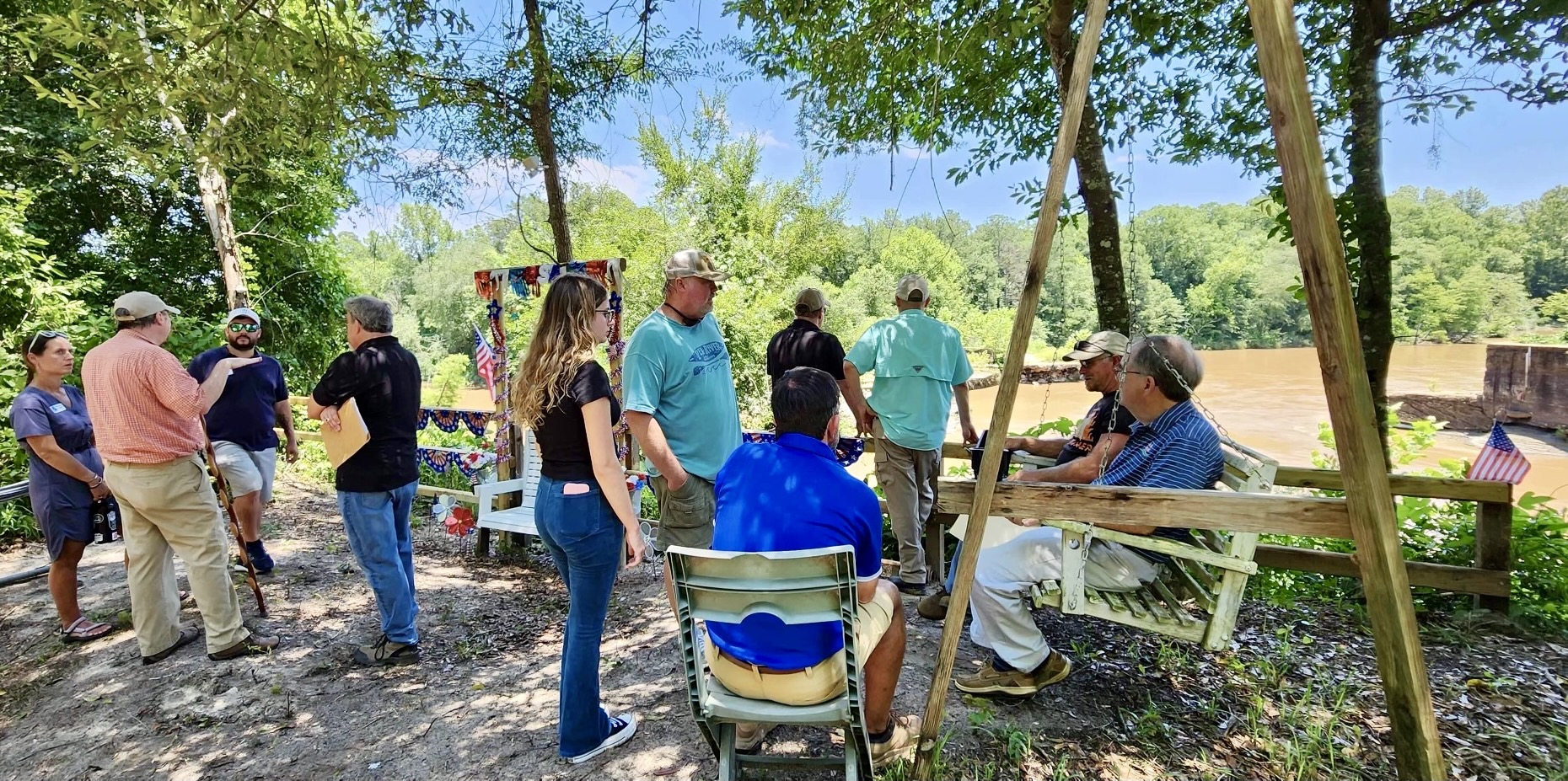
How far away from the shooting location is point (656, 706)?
A: 111 inches

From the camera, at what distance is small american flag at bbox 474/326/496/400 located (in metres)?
5.18

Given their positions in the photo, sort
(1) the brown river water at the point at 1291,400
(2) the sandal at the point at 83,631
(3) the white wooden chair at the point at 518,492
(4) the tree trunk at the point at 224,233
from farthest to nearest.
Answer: (1) the brown river water at the point at 1291,400
(4) the tree trunk at the point at 224,233
(3) the white wooden chair at the point at 518,492
(2) the sandal at the point at 83,631

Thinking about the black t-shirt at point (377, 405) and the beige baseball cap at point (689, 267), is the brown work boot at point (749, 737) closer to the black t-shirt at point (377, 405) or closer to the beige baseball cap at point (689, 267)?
the beige baseball cap at point (689, 267)

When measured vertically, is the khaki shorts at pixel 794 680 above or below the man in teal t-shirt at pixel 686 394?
below

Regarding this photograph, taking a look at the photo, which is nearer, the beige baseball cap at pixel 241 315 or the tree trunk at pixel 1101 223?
the beige baseball cap at pixel 241 315

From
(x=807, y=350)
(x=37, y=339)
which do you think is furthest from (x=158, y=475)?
(x=807, y=350)

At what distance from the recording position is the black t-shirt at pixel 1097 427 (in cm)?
305

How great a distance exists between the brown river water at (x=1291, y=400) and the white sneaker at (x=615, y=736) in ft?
15.3

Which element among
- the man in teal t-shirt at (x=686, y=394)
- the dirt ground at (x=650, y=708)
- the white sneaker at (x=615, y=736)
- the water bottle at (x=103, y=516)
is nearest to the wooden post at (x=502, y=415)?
the dirt ground at (x=650, y=708)

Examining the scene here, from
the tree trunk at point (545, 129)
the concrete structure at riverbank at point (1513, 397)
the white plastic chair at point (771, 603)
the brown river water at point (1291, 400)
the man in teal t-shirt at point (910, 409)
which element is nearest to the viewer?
the white plastic chair at point (771, 603)

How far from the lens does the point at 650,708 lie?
281 centimetres

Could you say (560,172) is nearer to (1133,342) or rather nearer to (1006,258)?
(1133,342)

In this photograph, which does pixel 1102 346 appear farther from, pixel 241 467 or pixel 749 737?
pixel 241 467

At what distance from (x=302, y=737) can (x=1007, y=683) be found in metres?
2.71
